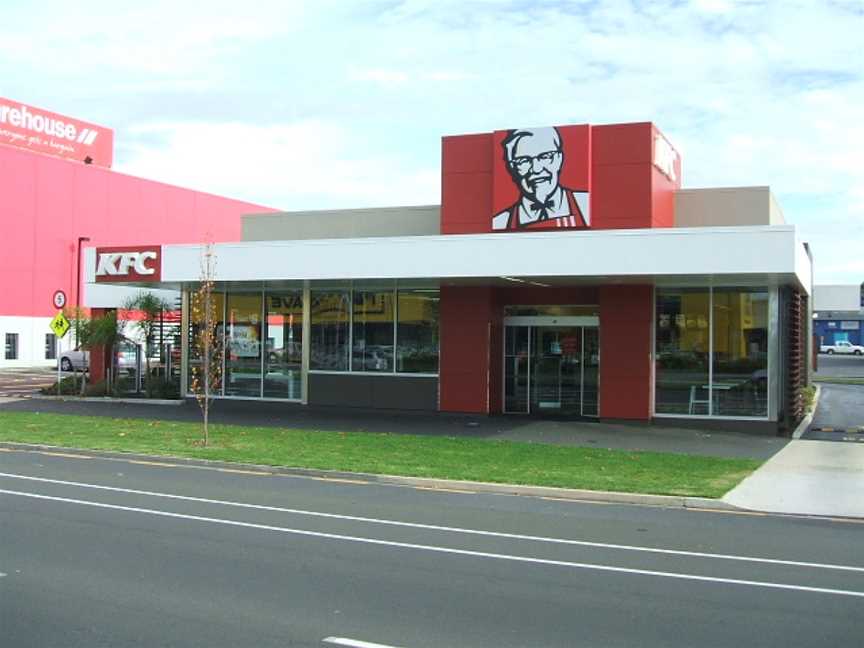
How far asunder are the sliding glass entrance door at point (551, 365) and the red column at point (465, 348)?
1060 mm

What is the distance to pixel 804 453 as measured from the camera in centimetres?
1753

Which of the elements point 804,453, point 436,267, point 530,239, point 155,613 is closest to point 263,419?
point 436,267

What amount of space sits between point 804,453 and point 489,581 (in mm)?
11762

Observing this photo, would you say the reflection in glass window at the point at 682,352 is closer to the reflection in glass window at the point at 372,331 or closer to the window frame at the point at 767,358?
the window frame at the point at 767,358

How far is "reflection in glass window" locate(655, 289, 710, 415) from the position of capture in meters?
21.7

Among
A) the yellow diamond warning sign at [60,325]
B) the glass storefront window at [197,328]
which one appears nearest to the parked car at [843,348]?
the glass storefront window at [197,328]

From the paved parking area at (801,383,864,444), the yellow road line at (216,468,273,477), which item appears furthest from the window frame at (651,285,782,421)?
the yellow road line at (216,468,273,477)

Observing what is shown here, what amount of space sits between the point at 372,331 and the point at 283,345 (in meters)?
3.04

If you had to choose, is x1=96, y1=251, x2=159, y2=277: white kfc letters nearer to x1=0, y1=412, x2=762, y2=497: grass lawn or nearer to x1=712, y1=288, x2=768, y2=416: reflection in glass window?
x1=0, y1=412, x2=762, y2=497: grass lawn

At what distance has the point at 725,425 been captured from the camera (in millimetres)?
21359

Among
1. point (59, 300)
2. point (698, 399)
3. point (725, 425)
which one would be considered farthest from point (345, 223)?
point (725, 425)

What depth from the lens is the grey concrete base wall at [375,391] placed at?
24.5 m

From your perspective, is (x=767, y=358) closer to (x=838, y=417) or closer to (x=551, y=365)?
(x=551, y=365)

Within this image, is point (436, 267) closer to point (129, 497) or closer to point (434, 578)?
point (129, 497)
